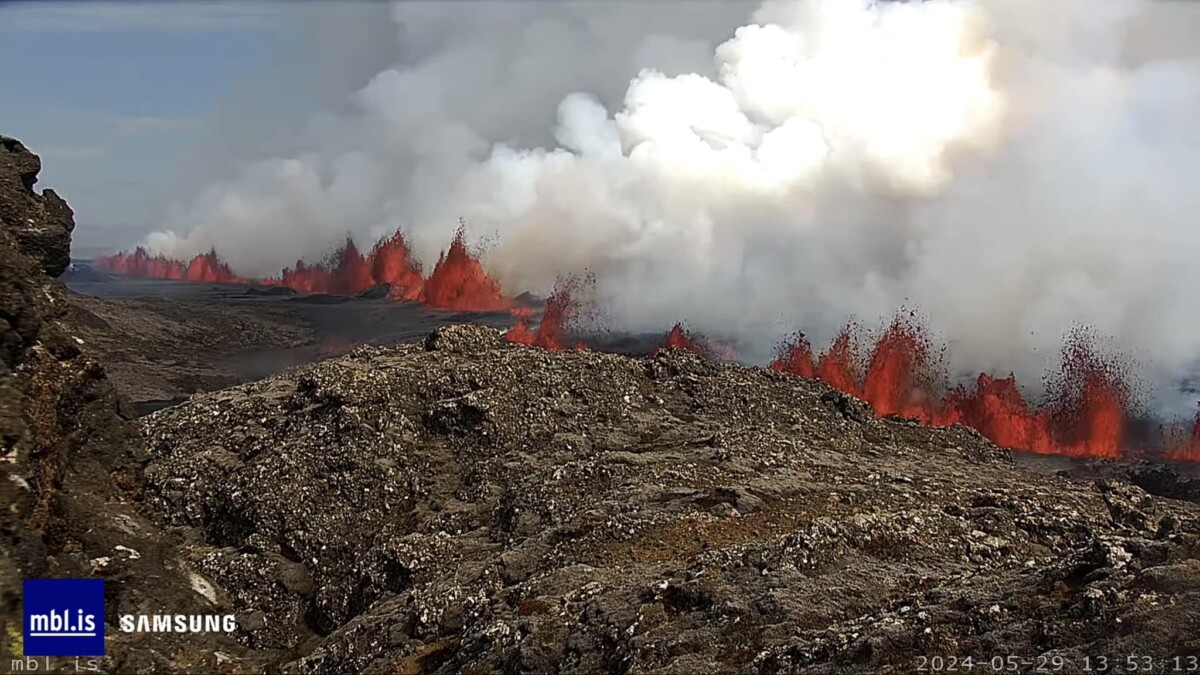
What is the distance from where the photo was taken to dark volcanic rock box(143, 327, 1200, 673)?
2011 centimetres

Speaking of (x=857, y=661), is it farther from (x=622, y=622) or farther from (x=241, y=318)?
(x=241, y=318)

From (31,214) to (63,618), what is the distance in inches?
664

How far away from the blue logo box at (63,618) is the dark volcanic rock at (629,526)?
5.24 meters

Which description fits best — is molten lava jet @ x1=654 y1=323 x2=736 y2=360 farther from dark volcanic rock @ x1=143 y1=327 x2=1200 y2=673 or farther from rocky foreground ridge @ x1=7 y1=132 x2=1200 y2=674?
rocky foreground ridge @ x1=7 y1=132 x2=1200 y2=674

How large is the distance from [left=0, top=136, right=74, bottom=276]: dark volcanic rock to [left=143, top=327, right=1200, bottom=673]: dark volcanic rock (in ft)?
27.3

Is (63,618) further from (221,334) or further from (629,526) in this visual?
(221,334)

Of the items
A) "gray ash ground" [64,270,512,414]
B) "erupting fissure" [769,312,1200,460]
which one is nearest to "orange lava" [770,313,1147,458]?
"erupting fissure" [769,312,1200,460]

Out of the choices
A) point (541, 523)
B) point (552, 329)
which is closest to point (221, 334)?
point (552, 329)

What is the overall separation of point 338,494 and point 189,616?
8.50 meters

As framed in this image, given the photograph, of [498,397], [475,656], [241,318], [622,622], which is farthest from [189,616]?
[241,318]

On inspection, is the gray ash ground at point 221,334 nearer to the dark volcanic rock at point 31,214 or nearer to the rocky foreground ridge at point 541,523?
the dark volcanic rock at point 31,214

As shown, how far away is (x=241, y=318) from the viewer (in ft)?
447

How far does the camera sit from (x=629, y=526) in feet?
97.0

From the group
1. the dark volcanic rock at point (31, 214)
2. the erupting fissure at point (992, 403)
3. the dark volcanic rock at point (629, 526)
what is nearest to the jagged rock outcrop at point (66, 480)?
the dark volcanic rock at point (31, 214)
